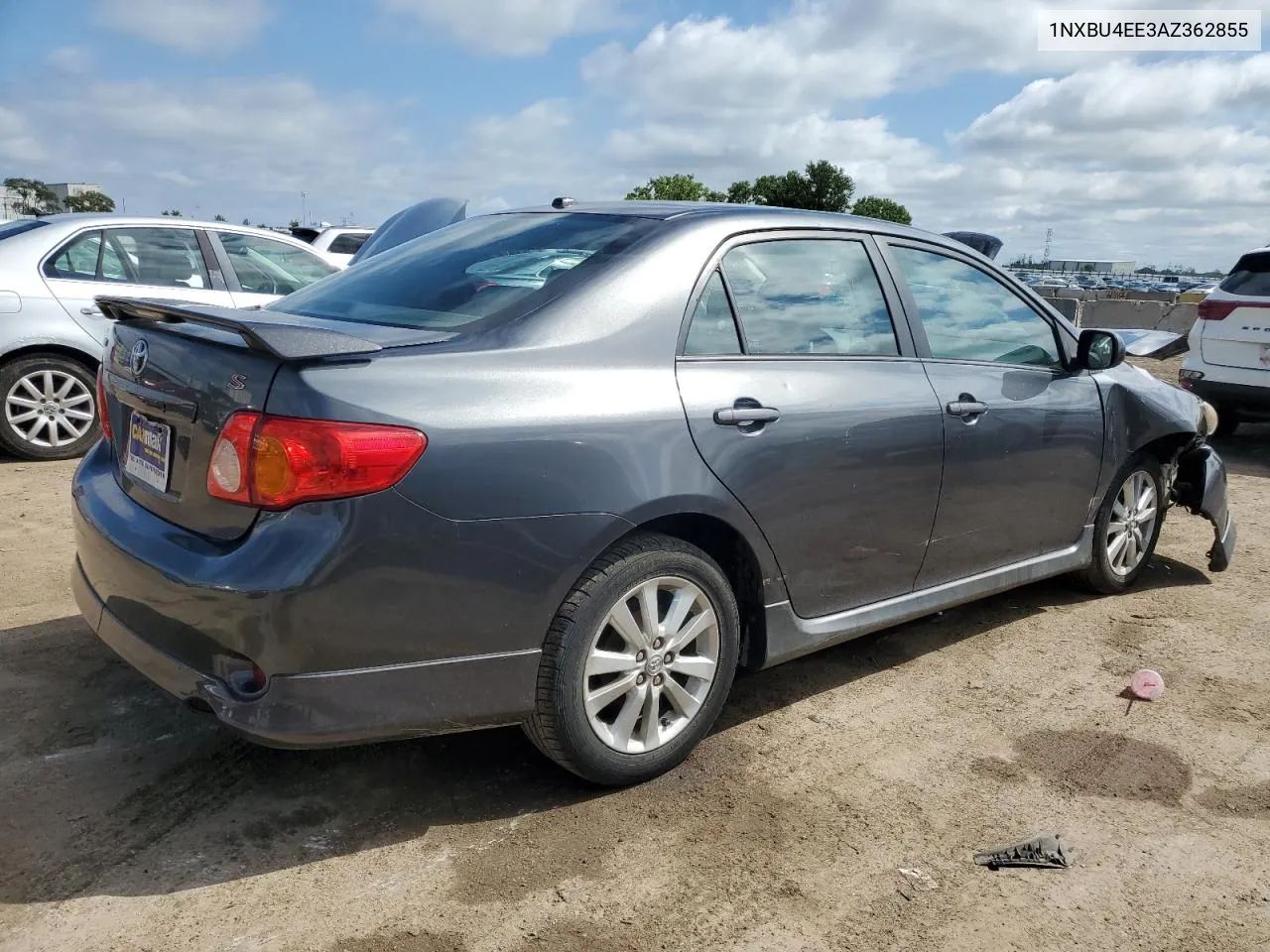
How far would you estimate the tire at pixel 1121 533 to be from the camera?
465 centimetres

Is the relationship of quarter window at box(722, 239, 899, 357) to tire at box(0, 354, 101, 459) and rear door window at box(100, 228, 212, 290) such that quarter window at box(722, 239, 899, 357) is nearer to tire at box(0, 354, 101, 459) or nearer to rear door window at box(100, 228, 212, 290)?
tire at box(0, 354, 101, 459)

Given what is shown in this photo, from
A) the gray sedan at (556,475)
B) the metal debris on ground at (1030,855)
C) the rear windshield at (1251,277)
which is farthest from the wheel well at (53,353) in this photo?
the rear windshield at (1251,277)

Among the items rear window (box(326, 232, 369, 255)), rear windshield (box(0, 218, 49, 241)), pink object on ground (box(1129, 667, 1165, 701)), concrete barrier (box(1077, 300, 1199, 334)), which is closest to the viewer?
pink object on ground (box(1129, 667, 1165, 701))

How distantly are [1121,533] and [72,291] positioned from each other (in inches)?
252

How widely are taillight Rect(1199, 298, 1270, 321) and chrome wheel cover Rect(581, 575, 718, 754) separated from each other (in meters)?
7.67

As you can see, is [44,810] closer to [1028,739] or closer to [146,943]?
[146,943]

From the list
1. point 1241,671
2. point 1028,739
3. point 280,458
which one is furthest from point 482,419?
point 1241,671

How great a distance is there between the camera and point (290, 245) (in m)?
7.88

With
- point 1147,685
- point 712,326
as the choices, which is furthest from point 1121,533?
point 712,326

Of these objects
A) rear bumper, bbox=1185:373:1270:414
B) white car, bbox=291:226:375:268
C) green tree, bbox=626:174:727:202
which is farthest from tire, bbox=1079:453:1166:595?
green tree, bbox=626:174:727:202

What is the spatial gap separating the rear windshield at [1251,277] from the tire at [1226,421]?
1.07 metres

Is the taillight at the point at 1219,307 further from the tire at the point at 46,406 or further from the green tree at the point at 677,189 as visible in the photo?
the green tree at the point at 677,189

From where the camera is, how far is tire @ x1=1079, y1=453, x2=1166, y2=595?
465cm

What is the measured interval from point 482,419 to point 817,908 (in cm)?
141
